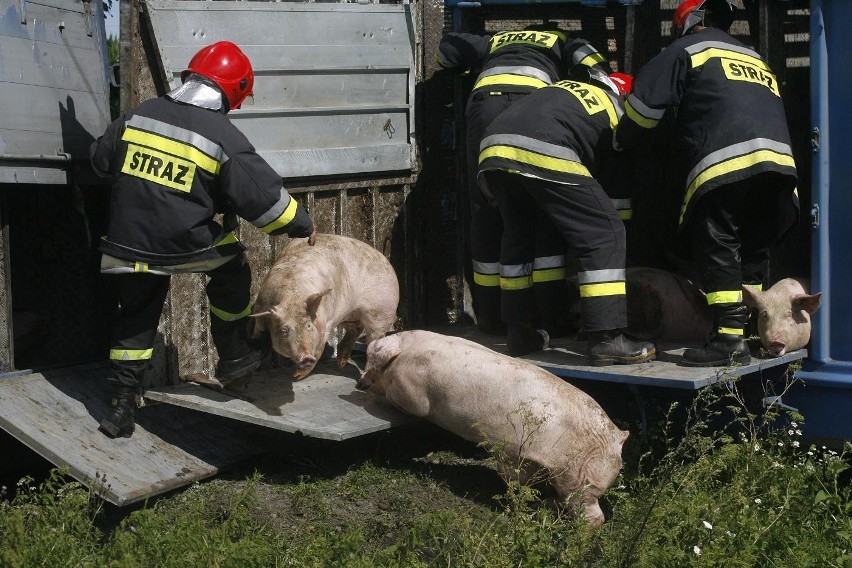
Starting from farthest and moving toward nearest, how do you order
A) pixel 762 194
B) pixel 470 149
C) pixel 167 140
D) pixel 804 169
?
pixel 470 149
pixel 804 169
pixel 762 194
pixel 167 140

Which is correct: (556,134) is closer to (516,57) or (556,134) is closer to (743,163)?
(743,163)

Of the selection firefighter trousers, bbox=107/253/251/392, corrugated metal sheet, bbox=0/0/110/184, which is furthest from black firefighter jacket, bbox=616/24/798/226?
corrugated metal sheet, bbox=0/0/110/184

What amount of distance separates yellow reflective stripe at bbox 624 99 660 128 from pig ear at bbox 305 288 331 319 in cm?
195

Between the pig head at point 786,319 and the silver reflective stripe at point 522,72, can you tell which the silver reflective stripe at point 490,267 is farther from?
the pig head at point 786,319

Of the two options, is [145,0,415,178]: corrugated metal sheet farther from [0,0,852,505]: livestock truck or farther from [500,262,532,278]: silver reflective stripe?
[500,262,532,278]: silver reflective stripe

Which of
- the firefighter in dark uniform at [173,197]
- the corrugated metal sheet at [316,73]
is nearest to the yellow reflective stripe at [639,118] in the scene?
the firefighter in dark uniform at [173,197]

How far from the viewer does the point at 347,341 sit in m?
7.07

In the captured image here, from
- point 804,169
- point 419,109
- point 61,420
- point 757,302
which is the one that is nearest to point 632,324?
point 757,302

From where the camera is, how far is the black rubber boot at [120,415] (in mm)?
5898

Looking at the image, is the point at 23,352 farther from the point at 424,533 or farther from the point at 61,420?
the point at 424,533

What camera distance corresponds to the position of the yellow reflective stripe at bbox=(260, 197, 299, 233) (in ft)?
19.5

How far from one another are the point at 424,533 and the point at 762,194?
8.87ft

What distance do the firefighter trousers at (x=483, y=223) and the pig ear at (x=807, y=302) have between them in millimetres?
2010

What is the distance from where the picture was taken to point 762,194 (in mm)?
6160
